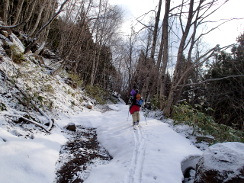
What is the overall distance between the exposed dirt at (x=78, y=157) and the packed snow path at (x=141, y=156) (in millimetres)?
225

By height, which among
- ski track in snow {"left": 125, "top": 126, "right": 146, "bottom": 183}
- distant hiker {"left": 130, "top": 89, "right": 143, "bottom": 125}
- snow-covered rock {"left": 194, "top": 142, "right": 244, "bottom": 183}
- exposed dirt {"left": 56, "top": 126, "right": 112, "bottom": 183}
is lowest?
exposed dirt {"left": 56, "top": 126, "right": 112, "bottom": 183}

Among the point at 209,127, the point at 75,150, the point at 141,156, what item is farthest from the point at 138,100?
the point at 75,150

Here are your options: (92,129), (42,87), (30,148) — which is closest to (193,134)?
(92,129)

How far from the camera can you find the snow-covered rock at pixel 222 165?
2.94 meters

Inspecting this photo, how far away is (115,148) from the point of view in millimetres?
5098

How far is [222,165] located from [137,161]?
5.97ft

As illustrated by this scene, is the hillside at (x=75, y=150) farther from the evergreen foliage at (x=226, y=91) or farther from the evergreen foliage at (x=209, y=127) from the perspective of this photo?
the evergreen foliage at (x=226, y=91)

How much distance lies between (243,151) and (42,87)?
7.79 meters

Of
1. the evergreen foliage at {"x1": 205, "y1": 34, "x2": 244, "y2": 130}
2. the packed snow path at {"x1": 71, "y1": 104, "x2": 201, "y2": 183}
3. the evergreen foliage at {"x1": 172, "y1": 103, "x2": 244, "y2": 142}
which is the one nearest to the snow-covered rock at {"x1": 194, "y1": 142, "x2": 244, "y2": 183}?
the packed snow path at {"x1": 71, "y1": 104, "x2": 201, "y2": 183}

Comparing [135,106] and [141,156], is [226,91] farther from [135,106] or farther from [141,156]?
[141,156]

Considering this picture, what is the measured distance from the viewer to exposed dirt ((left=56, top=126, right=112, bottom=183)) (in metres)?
3.46

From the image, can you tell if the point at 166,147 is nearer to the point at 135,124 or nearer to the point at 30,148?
the point at 135,124

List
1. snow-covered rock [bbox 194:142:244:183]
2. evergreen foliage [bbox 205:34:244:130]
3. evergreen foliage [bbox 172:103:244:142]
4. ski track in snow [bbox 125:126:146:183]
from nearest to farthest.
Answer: snow-covered rock [bbox 194:142:244:183], ski track in snow [bbox 125:126:146:183], evergreen foliage [bbox 172:103:244:142], evergreen foliage [bbox 205:34:244:130]

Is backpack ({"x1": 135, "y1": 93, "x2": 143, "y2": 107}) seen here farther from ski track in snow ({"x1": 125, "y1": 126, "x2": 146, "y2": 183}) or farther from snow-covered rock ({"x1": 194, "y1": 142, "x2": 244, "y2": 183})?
snow-covered rock ({"x1": 194, "y1": 142, "x2": 244, "y2": 183})
